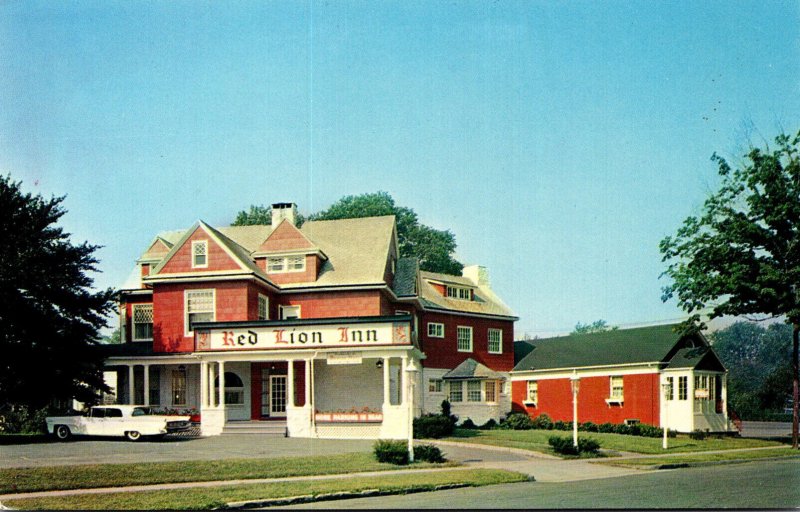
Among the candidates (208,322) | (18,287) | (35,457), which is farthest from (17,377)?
(35,457)

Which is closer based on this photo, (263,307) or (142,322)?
(263,307)

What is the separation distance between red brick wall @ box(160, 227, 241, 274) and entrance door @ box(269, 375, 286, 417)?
18.4ft

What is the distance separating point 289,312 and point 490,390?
1323 cm

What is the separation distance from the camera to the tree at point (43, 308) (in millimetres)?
30898

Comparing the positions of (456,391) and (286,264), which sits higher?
(286,264)

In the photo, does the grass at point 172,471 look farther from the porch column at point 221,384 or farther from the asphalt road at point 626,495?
the porch column at point 221,384

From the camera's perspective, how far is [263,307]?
38719 millimetres

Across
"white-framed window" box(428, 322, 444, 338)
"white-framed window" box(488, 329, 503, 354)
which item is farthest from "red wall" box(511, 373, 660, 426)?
"white-framed window" box(428, 322, 444, 338)

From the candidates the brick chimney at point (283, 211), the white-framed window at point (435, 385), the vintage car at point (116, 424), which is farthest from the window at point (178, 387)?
the white-framed window at point (435, 385)

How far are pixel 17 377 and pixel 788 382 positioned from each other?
199 feet

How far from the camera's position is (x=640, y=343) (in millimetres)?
44438

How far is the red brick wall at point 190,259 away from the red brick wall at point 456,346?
13435 millimetres

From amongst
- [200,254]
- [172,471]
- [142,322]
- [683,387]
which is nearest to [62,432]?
[200,254]

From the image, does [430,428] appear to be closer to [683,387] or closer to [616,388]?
[616,388]
